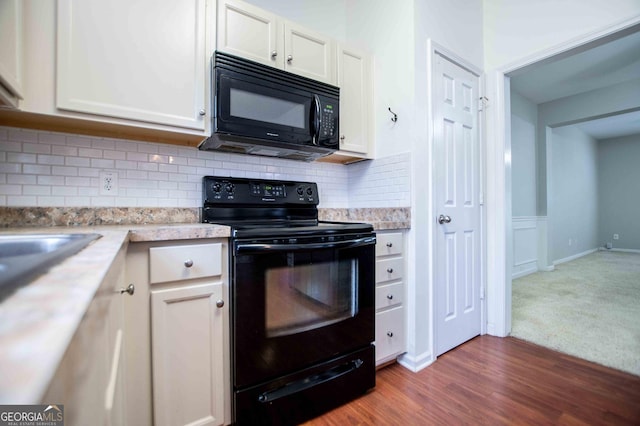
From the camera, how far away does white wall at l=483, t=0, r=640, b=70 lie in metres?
1.74

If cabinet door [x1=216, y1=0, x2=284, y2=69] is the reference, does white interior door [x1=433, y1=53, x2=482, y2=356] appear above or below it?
below

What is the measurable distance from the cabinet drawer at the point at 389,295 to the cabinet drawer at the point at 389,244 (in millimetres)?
205

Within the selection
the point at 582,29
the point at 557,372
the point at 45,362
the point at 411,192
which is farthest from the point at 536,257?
the point at 45,362

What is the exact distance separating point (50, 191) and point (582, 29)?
322 cm

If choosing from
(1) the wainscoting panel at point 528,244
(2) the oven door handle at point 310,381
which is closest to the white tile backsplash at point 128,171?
(2) the oven door handle at point 310,381

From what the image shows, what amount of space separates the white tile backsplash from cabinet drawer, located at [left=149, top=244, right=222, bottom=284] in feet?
2.10

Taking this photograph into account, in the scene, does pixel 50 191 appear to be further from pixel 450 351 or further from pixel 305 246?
pixel 450 351

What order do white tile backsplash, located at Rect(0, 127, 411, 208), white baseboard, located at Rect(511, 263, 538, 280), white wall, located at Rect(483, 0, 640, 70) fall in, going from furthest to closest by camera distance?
white baseboard, located at Rect(511, 263, 538, 280) < white wall, located at Rect(483, 0, 640, 70) < white tile backsplash, located at Rect(0, 127, 411, 208)

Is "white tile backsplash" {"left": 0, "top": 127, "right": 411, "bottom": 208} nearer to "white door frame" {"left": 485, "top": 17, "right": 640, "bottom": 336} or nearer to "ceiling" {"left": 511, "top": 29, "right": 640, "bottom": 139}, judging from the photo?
"white door frame" {"left": 485, "top": 17, "right": 640, "bottom": 336}

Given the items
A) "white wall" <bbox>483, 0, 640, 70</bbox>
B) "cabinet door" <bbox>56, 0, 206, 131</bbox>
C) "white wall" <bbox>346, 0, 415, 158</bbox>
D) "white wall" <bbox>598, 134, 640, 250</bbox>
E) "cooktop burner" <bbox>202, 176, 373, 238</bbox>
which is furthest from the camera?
"white wall" <bbox>598, 134, 640, 250</bbox>

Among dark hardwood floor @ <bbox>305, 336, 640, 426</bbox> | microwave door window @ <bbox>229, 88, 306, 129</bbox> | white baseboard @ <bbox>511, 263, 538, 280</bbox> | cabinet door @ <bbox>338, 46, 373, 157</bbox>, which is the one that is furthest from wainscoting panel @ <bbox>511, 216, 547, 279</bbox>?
microwave door window @ <bbox>229, 88, 306, 129</bbox>

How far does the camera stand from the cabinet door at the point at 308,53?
175 cm

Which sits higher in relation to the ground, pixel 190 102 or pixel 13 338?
pixel 190 102

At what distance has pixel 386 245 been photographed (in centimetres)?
174
